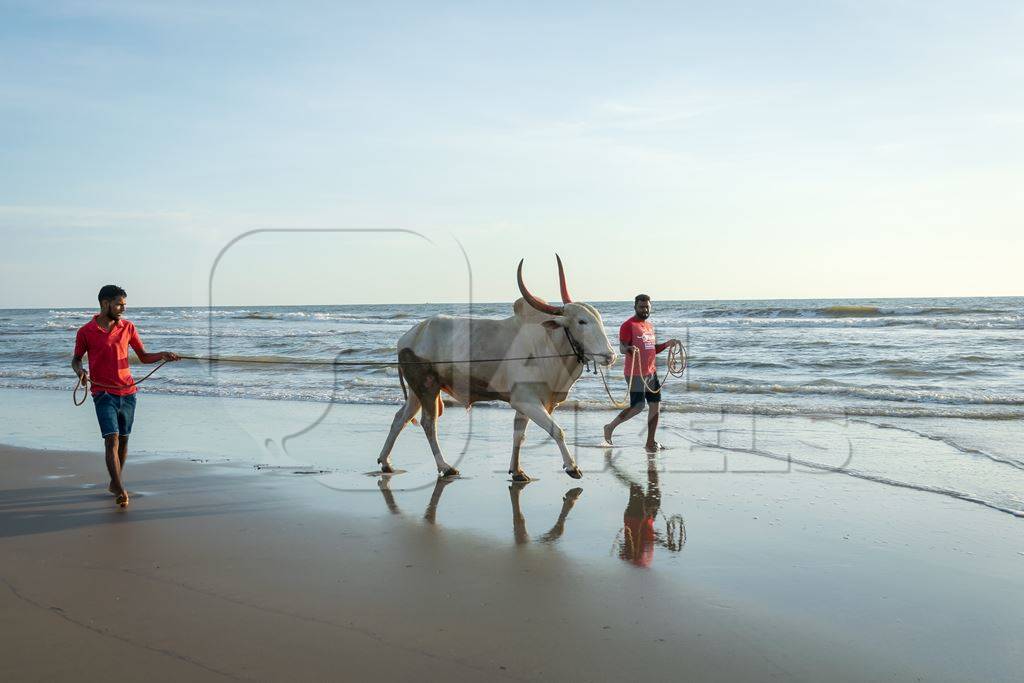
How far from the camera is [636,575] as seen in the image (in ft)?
16.6

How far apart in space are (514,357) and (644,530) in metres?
2.14

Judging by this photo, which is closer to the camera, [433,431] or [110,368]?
[110,368]

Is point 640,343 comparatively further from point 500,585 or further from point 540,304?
point 500,585

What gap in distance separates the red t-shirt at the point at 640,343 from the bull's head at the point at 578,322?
1946mm

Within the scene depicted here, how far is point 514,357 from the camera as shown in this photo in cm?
765

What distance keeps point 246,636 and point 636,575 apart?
2.20 metres

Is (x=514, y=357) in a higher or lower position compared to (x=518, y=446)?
higher

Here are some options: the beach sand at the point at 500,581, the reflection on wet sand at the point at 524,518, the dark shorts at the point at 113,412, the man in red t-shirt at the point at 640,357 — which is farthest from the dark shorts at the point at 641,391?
the dark shorts at the point at 113,412

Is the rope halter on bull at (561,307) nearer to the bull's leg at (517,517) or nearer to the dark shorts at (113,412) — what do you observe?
the bull's leg at (517,517)

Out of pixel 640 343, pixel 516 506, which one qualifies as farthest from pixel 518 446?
pixel 640 343

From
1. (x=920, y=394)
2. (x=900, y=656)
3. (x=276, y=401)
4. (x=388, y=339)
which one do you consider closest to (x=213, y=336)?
(x=388, y=339)

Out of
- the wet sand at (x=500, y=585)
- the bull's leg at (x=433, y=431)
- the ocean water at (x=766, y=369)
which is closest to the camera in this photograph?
the wet sand at (x=500, y=585)

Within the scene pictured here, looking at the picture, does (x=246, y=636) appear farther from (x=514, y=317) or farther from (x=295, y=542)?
(x=514, y=317)

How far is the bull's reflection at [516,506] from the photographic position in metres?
→ 5.96
